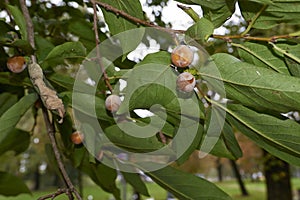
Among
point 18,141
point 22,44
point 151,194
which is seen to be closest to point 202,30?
point 22,44

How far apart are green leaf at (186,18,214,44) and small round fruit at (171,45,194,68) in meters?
0.02

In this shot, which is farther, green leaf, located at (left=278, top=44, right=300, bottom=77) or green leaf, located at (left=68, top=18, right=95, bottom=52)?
green leaf, located at (left=68, top=18, right=95, bottom=52)

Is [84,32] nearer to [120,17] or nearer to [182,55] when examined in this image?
[120,17]

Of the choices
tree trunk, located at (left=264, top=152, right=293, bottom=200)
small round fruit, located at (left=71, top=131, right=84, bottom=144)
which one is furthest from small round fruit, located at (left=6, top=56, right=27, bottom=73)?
tree trunk, located at (left=264, top=152, right=293, bottom=200)

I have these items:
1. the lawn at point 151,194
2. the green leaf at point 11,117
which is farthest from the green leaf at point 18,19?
the lawn at point 151,194

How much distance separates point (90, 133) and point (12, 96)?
0.20 m

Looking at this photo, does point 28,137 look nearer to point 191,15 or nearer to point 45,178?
point 191,15

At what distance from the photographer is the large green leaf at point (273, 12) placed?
0.55 metres

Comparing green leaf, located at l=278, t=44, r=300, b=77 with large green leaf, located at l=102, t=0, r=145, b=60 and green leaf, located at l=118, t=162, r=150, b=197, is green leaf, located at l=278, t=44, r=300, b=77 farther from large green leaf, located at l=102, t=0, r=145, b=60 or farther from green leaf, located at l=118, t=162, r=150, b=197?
green leaf, located at l=118, t=162, r=150, b=197

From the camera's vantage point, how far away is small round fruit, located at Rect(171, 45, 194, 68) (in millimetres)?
509

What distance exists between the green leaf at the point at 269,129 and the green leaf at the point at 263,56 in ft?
0.22

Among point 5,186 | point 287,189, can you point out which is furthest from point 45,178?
point 5,186

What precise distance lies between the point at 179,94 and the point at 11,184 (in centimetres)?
64

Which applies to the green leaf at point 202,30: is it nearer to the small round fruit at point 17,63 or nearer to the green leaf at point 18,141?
the small round fruit at point 17,63
